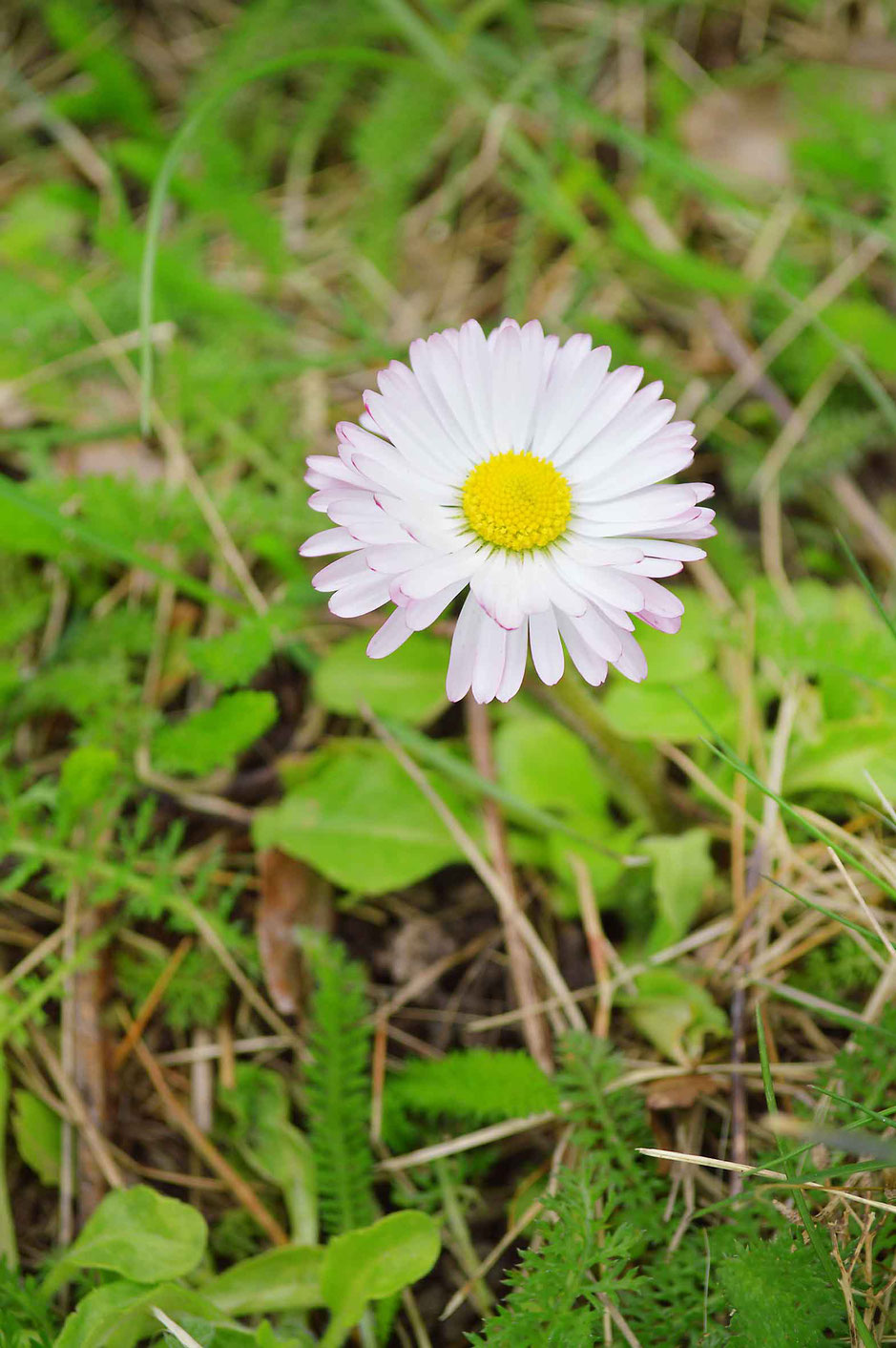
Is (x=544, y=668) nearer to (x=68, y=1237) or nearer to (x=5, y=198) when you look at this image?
(x=68, y=1237)

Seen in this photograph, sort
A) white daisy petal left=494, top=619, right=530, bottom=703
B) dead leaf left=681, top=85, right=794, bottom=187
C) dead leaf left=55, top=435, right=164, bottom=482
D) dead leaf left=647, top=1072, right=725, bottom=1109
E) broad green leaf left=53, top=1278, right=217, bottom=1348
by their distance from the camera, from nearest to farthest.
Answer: white daisy petal left=494, top=619, right=530, bottom=703, broad green leaf left=53, top=1278, right=217, bottom=1348, dead leaf left=647, top=1072, right=725, bottom=1109, dead leaf left=55, top=435, right=164, bottom=482, dead leaf left=681, top=85, right=794, bottom=187

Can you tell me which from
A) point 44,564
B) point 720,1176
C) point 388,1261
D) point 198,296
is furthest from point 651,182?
point 388,1261

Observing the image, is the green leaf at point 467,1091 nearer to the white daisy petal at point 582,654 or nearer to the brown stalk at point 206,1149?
the brown stalk at point 206,1149

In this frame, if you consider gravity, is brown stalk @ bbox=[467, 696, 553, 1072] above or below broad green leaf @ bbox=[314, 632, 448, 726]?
below

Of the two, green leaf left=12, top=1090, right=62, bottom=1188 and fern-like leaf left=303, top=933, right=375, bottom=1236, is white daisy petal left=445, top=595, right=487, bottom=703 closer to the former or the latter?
fern-like leaf left=303, top=933, right=375, bottom=1236

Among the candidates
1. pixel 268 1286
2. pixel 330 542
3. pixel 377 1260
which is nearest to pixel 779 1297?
pixel 377 1260

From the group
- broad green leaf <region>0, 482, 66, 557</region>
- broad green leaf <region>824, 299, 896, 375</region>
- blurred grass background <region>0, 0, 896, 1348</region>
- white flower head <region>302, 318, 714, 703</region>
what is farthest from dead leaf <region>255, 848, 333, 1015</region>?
broad green leaf <region>824, 299, 896, 375</region>

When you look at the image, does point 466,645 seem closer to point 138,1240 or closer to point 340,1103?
point 340,1103
